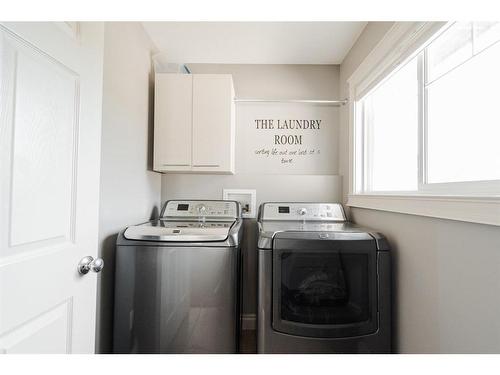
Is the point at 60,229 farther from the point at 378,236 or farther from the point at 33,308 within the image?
the point at 378,236

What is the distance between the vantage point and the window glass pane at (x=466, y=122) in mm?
868

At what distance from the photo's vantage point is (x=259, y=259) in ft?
4.43

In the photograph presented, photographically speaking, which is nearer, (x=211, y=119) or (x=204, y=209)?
(x=211, y=119)

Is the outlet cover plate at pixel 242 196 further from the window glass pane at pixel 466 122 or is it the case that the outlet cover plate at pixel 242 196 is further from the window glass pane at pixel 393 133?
the window glass pane at pixel 466 122

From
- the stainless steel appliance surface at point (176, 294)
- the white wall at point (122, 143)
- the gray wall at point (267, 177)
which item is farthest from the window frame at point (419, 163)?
the white wall at point (122, 143)

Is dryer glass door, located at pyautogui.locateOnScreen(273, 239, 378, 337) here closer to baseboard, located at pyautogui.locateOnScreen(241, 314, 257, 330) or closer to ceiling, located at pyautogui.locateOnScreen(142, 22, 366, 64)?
baseboard, located at pyautogui.locateOnScreen(241, 314, 257, 330)

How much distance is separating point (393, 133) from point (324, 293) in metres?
1.09

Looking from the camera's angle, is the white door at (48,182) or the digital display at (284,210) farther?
the digital display at (284,210)

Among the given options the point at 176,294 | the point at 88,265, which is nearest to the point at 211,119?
the point at 176,294

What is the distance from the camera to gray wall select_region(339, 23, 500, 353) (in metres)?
0.79

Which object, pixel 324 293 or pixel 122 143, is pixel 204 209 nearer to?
pixel 122 143

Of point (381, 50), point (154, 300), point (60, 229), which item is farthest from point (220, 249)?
point (381, 50)

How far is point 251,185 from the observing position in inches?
86.8

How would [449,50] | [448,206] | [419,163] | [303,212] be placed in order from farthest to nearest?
[303,212] < [419,163] < [449,50] < [448,206]
